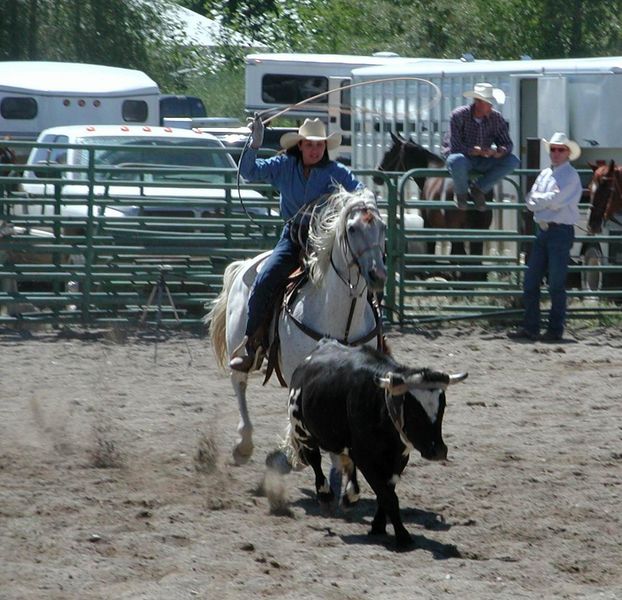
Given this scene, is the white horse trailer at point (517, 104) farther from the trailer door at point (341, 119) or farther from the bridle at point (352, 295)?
the bridle at point (352, 295)

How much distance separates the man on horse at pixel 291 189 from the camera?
663 centimetres

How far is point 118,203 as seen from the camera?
11.6m

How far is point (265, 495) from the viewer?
6320 millimetres

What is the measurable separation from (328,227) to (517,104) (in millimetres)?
8721

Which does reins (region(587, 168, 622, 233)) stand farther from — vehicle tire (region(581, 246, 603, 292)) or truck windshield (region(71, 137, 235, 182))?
truck windshield (region(71, 137, 235, 182))

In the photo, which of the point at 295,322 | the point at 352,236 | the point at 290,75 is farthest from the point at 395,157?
the point at 352,236

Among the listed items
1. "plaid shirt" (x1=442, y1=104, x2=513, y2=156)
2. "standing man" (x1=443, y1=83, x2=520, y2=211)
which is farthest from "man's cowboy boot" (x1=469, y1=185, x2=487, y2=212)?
"plaid shirt" (x1=442, y1=104, x2=513, y2=156)

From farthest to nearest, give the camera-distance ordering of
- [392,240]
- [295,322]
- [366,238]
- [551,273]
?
[392,240], [551,273], [295,322], [366,238]

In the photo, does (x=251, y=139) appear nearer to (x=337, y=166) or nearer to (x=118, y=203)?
(x=337, y=166)

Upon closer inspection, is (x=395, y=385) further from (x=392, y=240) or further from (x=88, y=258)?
(x=88, y=258)

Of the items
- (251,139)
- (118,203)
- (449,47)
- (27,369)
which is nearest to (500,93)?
(118,203)

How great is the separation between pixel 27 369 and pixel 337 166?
3.92m

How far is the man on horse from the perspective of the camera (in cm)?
663

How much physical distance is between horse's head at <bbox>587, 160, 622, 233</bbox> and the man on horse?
5945 millimetres
